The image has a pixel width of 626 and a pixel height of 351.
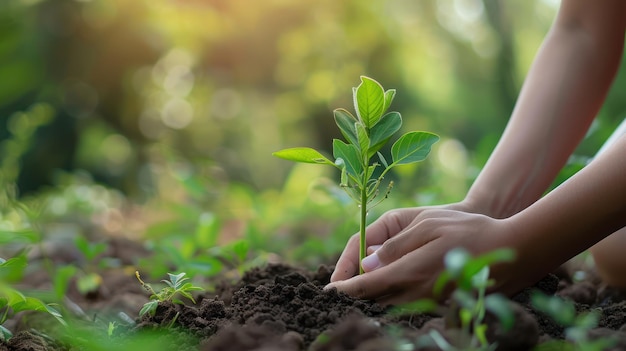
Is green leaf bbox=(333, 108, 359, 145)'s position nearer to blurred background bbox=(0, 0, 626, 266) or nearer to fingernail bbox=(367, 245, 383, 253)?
fingernail bbox=(367, 245, 383, 253)

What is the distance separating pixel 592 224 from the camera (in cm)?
111

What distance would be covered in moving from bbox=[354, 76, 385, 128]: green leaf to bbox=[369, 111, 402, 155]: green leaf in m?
0.01

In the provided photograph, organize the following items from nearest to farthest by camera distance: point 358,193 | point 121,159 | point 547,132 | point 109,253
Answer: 1. point 358,193
2. point 547,132
3. point 109,253
4. point 121,159

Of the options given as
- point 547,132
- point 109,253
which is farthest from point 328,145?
point 547,132

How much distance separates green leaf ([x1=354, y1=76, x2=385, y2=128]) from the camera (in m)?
1.11

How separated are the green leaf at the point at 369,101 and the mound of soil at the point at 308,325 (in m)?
0.29

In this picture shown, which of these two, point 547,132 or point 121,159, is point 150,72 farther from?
point 547,132

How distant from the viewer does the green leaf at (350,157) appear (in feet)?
3.86

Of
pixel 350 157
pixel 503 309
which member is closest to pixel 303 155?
pixel 350 157

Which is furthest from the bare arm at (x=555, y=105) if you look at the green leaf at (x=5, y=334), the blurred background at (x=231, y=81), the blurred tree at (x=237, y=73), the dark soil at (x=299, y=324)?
the blurred tree at (x=237, y=73)

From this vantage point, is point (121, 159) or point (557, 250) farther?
point (121, 159)

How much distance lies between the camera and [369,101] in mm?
1131

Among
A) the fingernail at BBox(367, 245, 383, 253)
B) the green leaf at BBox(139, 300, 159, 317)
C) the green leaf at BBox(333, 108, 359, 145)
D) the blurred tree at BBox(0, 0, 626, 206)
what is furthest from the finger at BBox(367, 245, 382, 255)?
the blurred tree at BBox(0, 0, 626, 206)

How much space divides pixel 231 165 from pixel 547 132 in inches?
161
